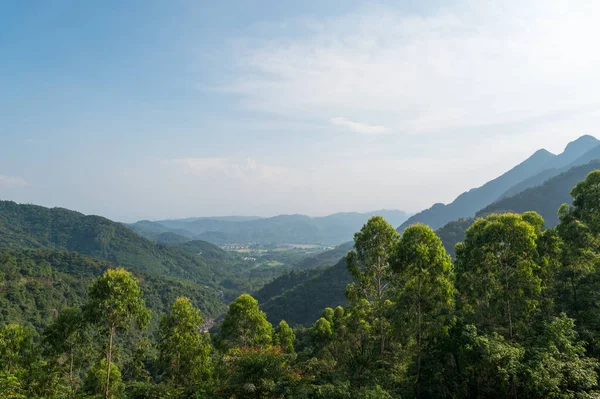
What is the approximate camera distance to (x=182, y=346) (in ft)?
60.7

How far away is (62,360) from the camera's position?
21.5 meters

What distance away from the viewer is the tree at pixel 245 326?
21.6 m

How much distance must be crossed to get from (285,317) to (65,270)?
243ft

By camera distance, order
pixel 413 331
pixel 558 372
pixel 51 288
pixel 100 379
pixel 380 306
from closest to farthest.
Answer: pixel 558 372
pixel 413 331
pixel 380 306
pixel 100 379
pixel 51 288

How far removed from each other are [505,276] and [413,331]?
4.94 meters

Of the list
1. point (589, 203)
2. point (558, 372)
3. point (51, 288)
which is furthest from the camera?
point (51, 288)

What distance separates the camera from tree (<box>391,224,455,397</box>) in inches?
523

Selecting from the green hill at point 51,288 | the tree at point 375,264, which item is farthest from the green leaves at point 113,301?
the green hill at point 51,288

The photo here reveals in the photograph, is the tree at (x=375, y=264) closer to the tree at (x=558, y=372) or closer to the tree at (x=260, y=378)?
the tree at (x=260, y=378)

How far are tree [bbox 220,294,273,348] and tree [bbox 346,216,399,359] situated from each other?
7.97 meters

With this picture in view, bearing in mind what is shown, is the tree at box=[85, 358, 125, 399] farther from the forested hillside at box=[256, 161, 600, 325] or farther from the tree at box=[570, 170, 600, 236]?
the forested hillside at box=[256, 161, 600, 325]

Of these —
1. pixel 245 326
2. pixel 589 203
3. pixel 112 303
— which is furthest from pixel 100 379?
pixel 589 203

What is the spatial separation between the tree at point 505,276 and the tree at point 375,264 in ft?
13.2

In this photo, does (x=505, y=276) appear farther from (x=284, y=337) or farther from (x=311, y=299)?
(x=311, y=299)
